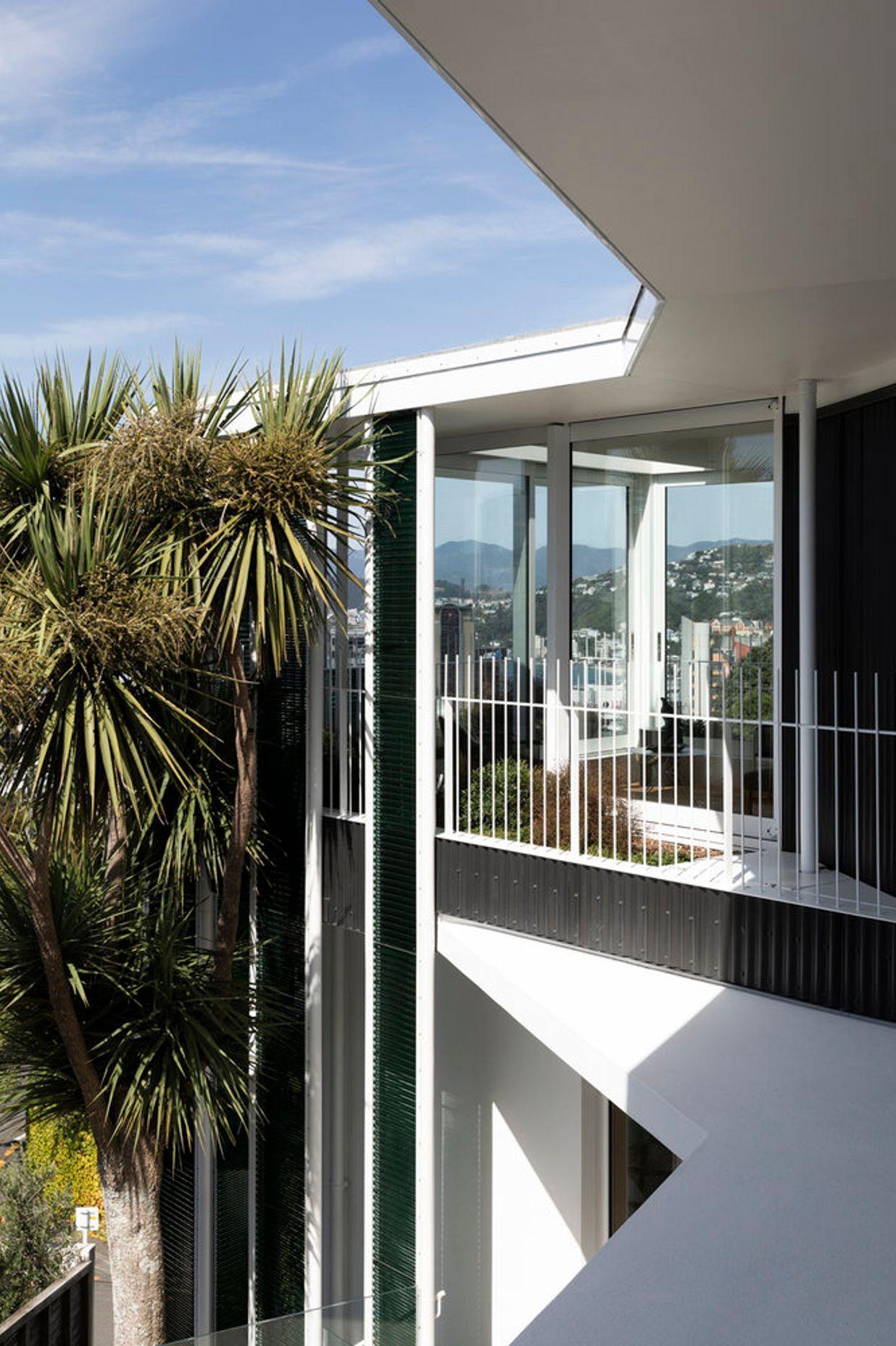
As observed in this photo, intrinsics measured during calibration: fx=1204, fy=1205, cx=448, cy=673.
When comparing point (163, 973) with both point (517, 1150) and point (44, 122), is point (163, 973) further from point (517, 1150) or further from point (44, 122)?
point (44, 122)

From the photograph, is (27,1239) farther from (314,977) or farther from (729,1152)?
(729,1152)

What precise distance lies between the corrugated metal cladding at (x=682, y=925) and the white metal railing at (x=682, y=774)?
12 centimetres

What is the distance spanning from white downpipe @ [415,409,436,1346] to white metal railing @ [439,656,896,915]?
138 millimetres

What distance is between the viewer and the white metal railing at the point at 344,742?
7363 millimetres

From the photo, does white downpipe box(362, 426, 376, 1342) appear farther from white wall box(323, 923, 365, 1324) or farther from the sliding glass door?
the sliding glass door

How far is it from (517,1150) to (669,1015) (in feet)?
9.49

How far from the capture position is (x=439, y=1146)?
7438 millimetres

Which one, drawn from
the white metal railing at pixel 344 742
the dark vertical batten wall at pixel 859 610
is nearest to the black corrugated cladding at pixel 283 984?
the white metal railing at pixel 344 742

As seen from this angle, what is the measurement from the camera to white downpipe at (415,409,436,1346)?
6.69 meters

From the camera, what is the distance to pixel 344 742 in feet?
24.4

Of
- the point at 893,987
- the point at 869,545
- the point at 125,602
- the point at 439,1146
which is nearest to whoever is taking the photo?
the point at 893,987

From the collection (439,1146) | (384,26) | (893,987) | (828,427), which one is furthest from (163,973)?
(384,26)

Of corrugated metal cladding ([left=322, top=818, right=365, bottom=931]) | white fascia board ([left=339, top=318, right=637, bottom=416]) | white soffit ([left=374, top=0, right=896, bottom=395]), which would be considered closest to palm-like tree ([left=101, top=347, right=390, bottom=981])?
white fascia board ([left=339, top=318, right=637, bottom=416])

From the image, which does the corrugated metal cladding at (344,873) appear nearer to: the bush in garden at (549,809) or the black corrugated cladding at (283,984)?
the black corrugated cladding at (283,984)
